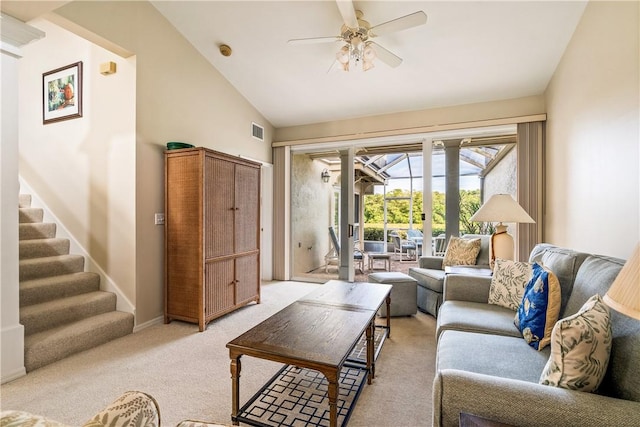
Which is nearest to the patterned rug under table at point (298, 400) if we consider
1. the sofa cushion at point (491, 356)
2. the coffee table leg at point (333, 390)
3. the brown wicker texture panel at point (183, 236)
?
the coffee table leg at point (333, 390)

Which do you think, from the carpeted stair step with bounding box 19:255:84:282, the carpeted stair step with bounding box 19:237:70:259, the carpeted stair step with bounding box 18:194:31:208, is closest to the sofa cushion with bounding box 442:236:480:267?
the carpeted stair step with bounding box 19:255:84:282

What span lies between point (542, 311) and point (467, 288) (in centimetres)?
80

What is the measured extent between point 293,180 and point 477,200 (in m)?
2.96

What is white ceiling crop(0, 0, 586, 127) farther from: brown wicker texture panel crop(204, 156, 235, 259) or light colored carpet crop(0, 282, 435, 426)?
light colored carpet crop(0, 282, 435, 426)

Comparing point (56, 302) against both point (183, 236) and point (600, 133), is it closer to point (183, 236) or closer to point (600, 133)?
point (183, 236)

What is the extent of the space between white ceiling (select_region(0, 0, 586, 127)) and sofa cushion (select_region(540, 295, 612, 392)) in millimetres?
2815

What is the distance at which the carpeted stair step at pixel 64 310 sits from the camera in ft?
8.25

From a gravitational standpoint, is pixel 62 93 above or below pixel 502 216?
above

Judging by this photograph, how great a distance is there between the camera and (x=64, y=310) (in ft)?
8.96

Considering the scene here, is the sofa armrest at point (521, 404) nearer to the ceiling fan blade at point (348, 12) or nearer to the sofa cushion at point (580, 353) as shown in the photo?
the sofa cushion at point (580, 353)

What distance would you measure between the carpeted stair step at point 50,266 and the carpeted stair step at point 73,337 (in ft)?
2.25

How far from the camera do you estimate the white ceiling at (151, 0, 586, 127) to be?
284cm

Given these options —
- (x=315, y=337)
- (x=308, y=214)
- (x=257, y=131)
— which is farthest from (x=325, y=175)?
(x=315, y=337)

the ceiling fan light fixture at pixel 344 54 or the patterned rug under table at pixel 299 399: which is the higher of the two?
the ceiling fan light fixture at pixel 344 54
